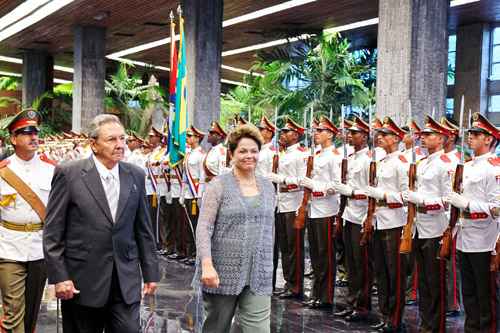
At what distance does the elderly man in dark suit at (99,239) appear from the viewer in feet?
12.1

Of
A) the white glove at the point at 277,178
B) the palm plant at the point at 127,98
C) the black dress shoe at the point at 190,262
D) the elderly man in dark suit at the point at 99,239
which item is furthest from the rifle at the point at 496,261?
the palm plant at the point at 127,98

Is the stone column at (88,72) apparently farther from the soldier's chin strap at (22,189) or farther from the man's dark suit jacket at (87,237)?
the man's dark suit jacket at (87,237)

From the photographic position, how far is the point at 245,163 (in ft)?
13.4

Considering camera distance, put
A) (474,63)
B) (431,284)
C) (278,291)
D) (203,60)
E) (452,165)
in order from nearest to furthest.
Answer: (431,284), (452,165), (278,291), (203,60), (474,63)

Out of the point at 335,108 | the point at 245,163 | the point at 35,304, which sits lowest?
the point at 35,304

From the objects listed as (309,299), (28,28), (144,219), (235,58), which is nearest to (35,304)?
(144,219)

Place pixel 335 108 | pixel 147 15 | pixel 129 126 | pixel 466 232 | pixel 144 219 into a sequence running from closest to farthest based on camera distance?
pixel 144 219, pixel 466 232, pixel 335 108, pixel 147 15, pixel 129 126

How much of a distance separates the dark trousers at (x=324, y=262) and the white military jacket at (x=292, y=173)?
1.75ft

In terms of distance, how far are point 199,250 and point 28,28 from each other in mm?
16943

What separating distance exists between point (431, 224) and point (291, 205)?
2.05 meters

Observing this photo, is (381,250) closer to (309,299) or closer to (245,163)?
(309,299)

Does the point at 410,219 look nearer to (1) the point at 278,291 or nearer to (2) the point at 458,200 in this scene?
(2) the point at 458,200

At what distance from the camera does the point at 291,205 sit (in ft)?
25.6

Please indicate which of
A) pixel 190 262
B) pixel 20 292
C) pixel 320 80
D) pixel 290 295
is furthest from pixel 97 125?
pixel 320 80
